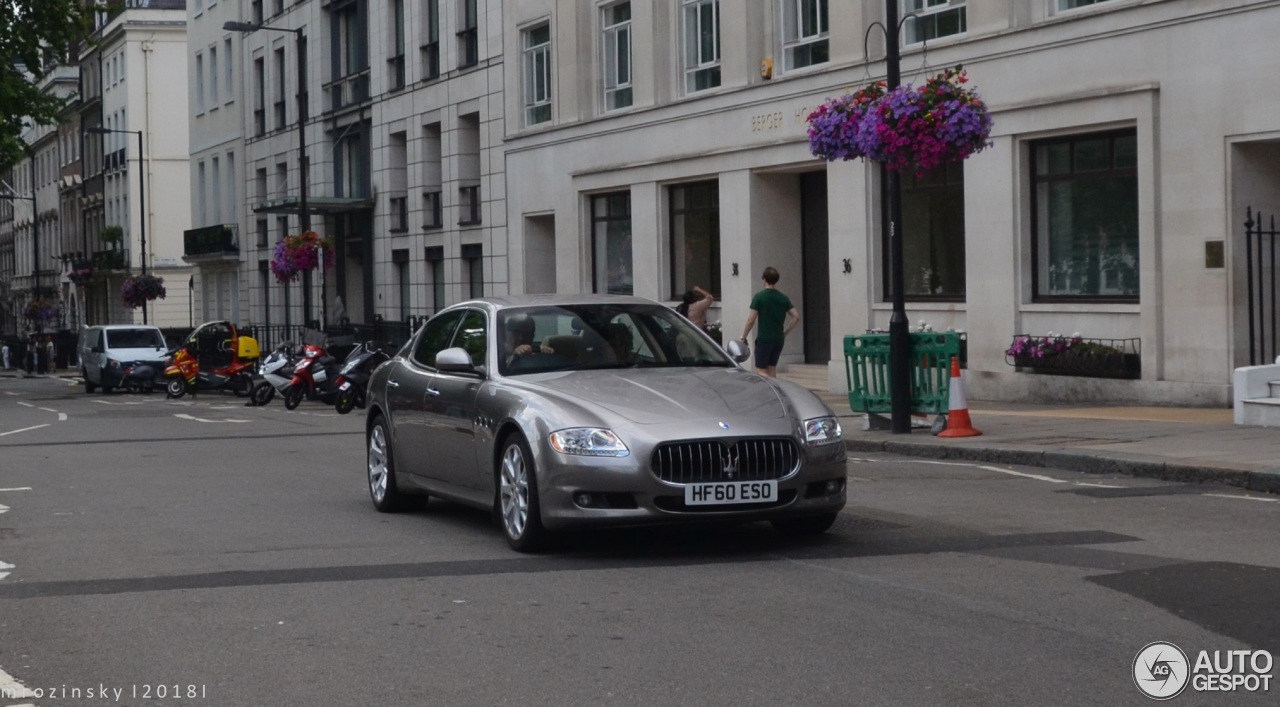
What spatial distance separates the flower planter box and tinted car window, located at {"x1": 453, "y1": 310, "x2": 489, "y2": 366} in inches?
470

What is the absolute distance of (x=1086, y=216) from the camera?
874 inches

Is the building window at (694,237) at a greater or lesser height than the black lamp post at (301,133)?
lesser

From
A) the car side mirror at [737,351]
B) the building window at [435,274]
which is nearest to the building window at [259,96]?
the building window at [435,274]

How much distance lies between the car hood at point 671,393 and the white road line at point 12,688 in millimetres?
3582

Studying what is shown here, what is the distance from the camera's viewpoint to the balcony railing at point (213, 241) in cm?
5744

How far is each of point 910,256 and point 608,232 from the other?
954cm

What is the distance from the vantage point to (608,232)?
34.1 meters

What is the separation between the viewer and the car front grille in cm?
904

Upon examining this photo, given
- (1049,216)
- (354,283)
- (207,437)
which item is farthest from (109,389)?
(1049,216)

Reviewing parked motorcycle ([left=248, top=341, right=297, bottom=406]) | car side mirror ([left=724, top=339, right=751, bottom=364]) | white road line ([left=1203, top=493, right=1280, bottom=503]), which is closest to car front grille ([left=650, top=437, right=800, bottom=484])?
car side mirror ([left=724, top=339, right=751, bottom=364])

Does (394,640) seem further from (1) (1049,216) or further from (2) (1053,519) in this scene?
(1) (1049,216)

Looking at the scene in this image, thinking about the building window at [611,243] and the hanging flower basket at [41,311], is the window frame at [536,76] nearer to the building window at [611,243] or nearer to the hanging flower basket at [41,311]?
the building window at [611,243]

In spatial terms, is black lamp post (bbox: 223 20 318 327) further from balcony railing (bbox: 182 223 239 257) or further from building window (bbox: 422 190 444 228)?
balcony railing (bbox: 182 223 239 257)

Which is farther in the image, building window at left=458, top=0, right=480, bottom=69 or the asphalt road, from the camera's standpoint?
building window at left=458, top=0, right=480, bottom=69
